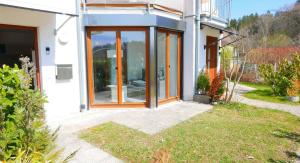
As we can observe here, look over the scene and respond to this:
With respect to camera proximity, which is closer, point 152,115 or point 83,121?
point 83,121

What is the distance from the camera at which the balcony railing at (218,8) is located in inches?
390

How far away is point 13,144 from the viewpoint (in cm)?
383

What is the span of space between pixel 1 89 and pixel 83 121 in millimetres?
3122

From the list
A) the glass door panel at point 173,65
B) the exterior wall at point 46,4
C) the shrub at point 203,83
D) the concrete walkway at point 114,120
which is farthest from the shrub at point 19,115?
the shrub at point 203,83

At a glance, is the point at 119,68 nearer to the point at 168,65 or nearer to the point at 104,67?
the point at 104,67

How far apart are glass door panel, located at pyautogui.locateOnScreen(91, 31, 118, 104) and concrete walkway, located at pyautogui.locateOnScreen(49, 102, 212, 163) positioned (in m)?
0.66

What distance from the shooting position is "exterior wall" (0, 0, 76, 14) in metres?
5.08

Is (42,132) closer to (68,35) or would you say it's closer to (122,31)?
(68,35)

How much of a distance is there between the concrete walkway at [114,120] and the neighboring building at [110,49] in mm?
534

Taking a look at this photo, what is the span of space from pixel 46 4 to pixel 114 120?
12.1 ft

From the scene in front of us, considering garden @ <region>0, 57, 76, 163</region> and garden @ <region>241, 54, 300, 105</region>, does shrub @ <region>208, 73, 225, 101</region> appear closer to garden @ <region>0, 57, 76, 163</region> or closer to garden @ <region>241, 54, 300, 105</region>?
garden @ <region>241, 54, 300, 105</region>

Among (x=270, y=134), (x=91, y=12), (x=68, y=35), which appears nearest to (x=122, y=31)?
(x=91, y=12)

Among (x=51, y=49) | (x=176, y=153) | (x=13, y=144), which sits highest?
(x=51, y=49)

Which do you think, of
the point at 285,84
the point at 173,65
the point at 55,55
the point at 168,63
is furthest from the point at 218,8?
the point at 55,55
